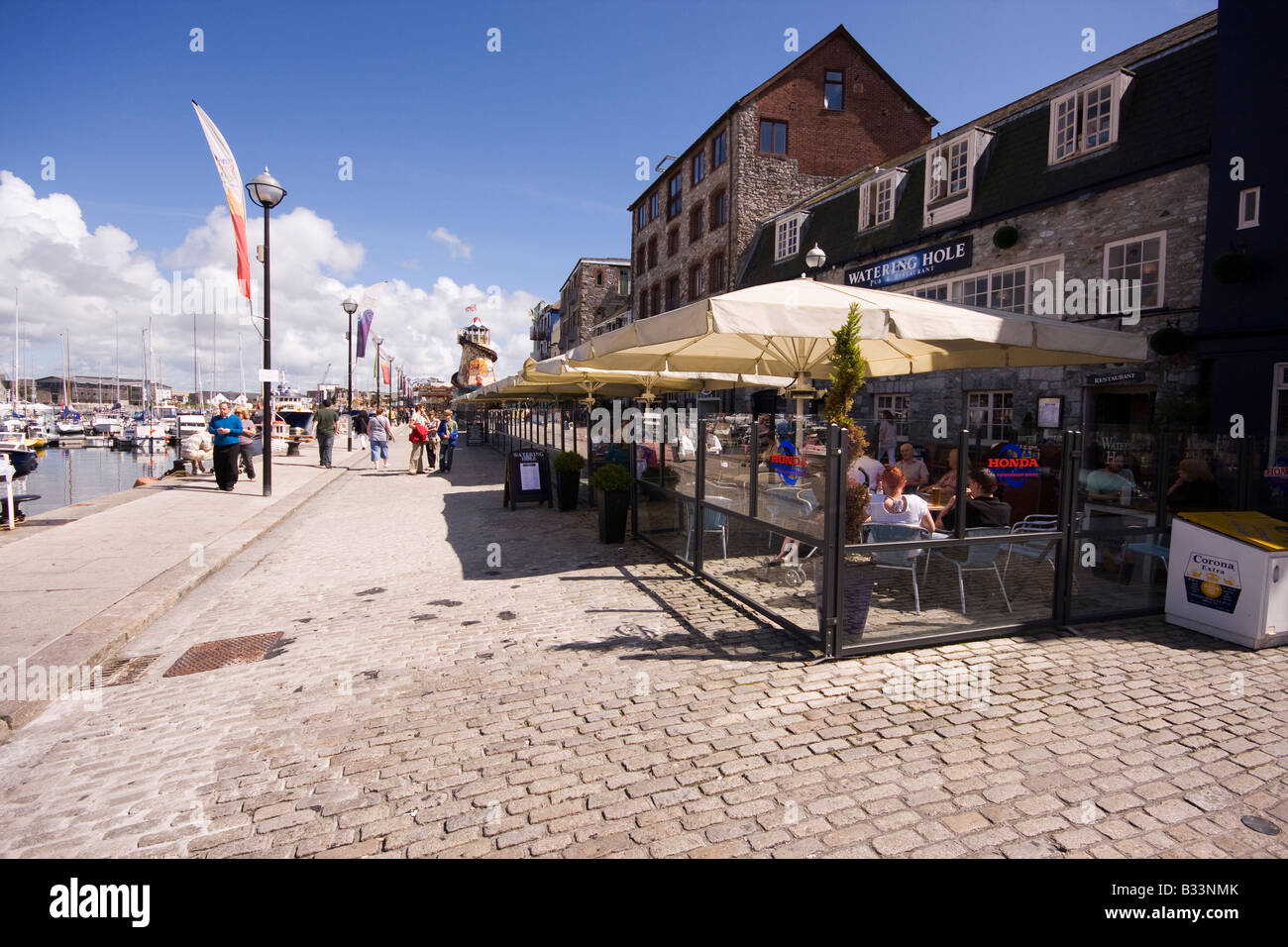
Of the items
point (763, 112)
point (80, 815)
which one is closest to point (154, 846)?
point (80, 815)

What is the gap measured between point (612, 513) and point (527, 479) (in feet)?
12.7

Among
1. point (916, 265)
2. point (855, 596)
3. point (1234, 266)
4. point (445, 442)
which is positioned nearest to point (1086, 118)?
point (916, 265)

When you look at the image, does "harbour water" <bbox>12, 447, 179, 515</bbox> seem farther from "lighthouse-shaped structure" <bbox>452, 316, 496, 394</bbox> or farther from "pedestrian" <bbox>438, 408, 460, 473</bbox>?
"lighthouse-shaped structure" <bbox>452, 316, 496, 394</bbox>

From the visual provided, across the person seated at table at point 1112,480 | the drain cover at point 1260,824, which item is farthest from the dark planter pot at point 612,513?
the drain cover at point 1260,824

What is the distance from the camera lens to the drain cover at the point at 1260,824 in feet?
9.25

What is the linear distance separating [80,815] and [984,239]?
57.7 feet

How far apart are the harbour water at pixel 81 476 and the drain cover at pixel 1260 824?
48.2ft

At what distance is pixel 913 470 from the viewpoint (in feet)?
24.7

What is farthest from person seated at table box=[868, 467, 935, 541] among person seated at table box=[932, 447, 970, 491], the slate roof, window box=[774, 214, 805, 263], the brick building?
the brick building

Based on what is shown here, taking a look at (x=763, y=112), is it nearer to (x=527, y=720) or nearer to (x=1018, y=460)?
(x=1018, y=460)

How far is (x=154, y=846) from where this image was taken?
2768 mm

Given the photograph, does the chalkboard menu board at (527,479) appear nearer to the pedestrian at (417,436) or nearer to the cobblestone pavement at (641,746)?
the cobblestone pavement at (641,746)

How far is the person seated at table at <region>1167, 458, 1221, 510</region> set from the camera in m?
6.13

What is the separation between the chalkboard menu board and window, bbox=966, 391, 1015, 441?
9304 millimetres
